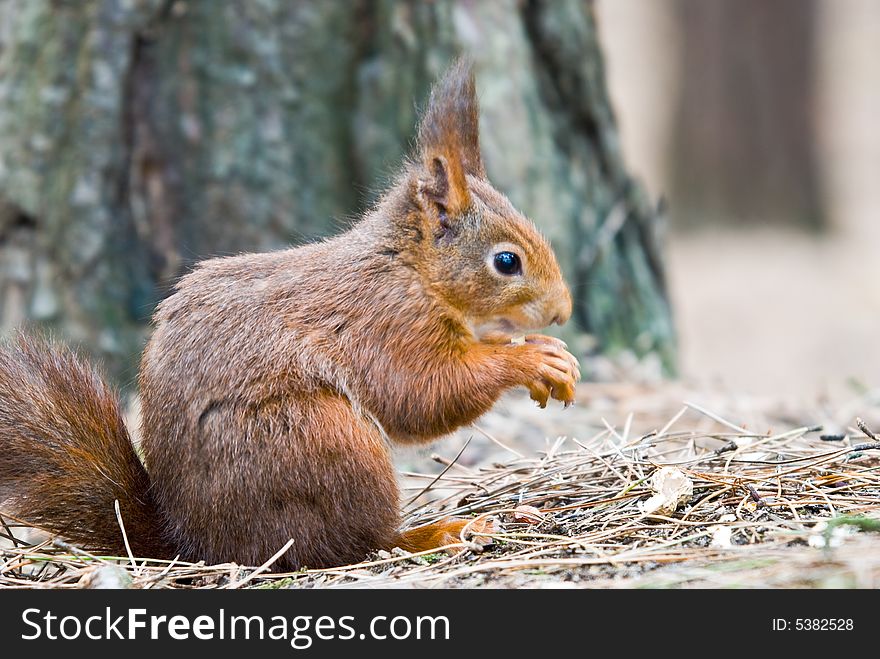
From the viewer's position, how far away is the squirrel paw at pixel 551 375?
2.60 metres

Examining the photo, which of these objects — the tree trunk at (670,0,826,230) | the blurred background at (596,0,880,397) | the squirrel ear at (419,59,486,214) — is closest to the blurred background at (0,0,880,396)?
the squirrel ear at (419,59,486,214)

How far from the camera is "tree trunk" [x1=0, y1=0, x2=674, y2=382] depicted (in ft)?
14.4

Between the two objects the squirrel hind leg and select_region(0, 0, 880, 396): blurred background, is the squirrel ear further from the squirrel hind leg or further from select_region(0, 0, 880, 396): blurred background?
select_region(0, 0, 880, 396): blurred background

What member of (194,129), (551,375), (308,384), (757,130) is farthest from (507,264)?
(757,130)

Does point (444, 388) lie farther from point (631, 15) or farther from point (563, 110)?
point (631, 15)

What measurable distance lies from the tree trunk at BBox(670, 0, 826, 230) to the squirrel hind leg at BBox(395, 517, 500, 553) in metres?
10.6

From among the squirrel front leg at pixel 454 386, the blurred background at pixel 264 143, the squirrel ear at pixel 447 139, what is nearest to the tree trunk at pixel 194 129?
the blurred background at pixel 264 143

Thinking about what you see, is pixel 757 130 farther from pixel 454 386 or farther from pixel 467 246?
pixel 454 386

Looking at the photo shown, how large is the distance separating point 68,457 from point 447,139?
4.10ft

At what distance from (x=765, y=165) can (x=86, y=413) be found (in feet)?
37.3

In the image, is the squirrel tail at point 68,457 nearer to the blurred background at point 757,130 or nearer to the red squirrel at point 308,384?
the red squirrel at point 308,384

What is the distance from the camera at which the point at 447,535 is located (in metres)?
2.51

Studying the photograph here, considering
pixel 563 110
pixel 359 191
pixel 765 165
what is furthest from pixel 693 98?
pixel 359 191
